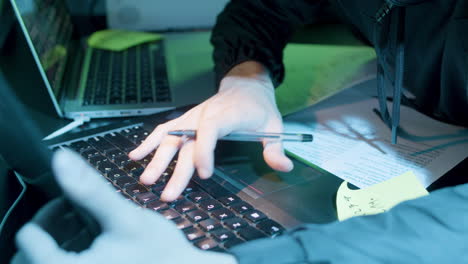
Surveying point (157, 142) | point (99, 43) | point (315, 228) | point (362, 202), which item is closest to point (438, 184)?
point (362, 202)

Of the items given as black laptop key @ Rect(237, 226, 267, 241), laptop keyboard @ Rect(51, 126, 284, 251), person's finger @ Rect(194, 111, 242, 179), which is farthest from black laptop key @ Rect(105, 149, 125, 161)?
black laptop key @ Rect(237, 226, 267, 241)

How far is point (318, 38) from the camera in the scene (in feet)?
3.77

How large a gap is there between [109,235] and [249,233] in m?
0.14

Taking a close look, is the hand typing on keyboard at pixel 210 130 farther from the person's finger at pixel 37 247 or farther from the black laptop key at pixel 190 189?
the person's finger at pixel 37 247

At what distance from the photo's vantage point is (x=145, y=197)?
440 mm

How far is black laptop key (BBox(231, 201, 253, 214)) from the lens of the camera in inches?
16.6

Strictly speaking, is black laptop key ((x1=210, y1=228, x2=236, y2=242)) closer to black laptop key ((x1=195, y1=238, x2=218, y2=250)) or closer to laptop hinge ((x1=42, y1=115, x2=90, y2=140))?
black laptop key ((x1=195, y1=238, x2=218, y2=250))

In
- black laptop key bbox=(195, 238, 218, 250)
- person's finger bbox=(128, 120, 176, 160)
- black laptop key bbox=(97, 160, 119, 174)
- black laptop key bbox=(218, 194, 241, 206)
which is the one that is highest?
person's finger bbox=(128, 120, 176, 160)

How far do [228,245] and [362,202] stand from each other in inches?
7.0

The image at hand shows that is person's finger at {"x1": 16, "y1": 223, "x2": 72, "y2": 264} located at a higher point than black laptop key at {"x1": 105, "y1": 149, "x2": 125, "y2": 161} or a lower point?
higher

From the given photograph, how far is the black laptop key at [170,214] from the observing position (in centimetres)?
41

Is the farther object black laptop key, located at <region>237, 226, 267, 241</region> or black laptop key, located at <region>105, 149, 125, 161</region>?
black laptop key, located at <region>105, 149, 125, 161</region>

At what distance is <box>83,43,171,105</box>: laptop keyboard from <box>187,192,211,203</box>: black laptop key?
1.07 ft

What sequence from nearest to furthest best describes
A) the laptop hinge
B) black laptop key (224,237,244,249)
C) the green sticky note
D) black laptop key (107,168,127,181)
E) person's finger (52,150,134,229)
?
person's finger (52,150,134,229), black laptop key (224,237,244,249), black laptop key (107,168,127,181), the laptop hinge, the green sticky note
